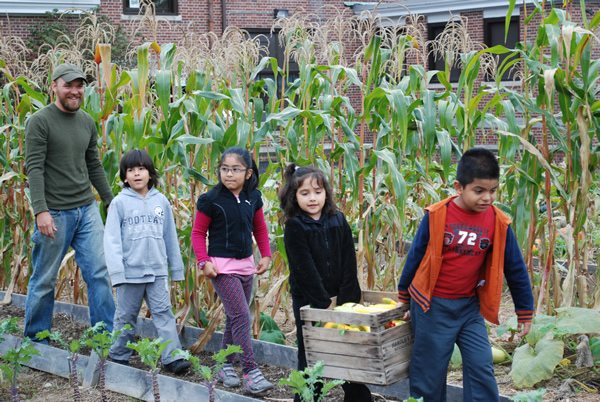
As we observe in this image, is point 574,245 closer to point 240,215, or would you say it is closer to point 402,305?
point 402,305

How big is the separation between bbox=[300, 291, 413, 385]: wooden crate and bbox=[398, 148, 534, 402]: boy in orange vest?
0.08 m

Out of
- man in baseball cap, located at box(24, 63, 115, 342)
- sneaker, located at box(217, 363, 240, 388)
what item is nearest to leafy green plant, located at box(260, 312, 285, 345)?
sneaker, located at box(217, 363, 240, 388)

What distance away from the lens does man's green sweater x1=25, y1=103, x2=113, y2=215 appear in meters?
4.15

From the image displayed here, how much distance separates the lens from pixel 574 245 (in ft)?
12.9

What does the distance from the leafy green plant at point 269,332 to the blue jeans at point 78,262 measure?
1.00 m

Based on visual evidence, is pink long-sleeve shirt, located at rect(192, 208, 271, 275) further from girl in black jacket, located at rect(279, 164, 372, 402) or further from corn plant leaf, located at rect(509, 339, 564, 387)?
corn plant leaf, located at rect(509, 339, 564, 387)

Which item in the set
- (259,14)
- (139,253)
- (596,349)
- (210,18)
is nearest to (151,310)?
(139,253)

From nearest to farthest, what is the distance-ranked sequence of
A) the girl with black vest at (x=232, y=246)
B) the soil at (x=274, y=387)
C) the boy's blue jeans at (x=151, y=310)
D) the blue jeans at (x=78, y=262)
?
the soil at (x=274, y=387), the girl with black vest at (x=232, y=246), the boy's blue jeans at (x=151, y=310), the blue jeans at (x=78, y=262)

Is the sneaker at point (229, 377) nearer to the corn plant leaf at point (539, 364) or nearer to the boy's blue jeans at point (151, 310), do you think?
the boy's blue jeans at point (151, 310)

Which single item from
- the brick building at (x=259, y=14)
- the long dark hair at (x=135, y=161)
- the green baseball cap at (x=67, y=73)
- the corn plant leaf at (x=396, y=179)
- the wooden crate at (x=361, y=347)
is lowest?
the wooden crate at (x=361, y=347)

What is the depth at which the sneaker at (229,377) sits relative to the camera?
3.70m

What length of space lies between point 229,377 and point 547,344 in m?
1.72

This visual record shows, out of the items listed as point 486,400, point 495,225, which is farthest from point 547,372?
point 495,225

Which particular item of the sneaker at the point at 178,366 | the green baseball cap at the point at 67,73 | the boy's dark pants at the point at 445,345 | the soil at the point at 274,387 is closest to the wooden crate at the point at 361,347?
the boy's dark pants at the point at 445,345
